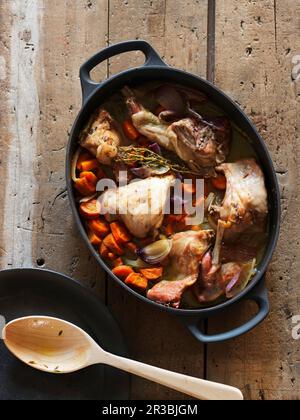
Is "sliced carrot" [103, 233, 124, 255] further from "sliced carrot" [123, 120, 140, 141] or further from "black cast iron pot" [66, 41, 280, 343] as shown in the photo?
"sliced carrot" [123, 120, 140, 141]

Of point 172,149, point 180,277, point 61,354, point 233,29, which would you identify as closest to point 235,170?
point 172,149

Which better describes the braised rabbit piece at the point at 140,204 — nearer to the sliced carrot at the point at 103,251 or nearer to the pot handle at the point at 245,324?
the sliced carrot at the point at 103,251

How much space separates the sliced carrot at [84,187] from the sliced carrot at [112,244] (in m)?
0.12

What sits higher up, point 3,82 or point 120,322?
point 3,82

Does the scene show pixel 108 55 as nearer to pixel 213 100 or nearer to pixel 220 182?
pixel 213 100

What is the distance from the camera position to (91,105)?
167cm

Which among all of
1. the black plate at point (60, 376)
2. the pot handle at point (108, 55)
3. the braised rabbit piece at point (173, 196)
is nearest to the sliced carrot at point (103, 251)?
the braised rabbit piece at point (173, 196)

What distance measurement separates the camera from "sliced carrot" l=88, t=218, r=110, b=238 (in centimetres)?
167

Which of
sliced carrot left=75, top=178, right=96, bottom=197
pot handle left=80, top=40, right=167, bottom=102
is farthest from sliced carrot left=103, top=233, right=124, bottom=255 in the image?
pot handle left=80, top=40, right=167, bottom=102

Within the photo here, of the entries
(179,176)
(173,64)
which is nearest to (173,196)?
(179,176)

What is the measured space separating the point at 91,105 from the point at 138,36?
274 millimetres

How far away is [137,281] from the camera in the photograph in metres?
1.65

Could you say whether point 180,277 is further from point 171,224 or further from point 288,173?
point 288,173

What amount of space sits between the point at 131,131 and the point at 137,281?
0.37 meters
